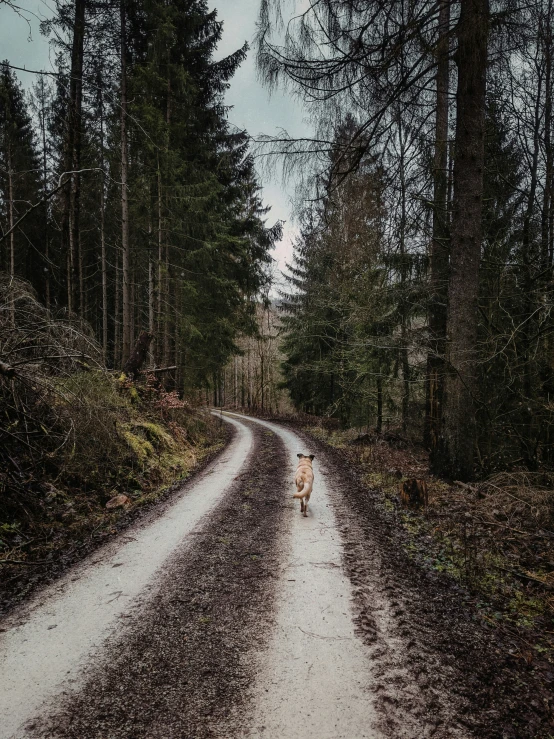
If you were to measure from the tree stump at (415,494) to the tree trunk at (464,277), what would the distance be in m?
1.05

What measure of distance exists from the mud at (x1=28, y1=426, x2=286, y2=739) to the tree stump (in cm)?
277

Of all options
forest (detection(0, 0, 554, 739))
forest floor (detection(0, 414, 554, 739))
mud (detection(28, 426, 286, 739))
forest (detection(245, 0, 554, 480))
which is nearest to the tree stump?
forest (detection(0, 0, 554, 739))

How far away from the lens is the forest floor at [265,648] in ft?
7.38

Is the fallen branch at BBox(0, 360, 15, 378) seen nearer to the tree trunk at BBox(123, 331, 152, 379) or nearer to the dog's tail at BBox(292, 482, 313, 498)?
the dog's tail at BBox(292, 482, 313, 498)

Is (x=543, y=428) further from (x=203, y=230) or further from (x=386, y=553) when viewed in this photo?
(x=203, y=230)

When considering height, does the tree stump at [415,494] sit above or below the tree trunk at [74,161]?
below

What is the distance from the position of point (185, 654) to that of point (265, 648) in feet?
2.04

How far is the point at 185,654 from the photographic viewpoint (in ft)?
9.36

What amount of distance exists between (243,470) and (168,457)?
2102 mm

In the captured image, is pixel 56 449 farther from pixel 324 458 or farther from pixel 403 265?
pixel 403 265

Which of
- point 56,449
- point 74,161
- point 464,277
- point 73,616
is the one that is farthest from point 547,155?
point 74,161

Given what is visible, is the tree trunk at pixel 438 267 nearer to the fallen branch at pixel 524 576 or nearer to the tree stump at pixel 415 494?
the tree stump at pixel 415 494

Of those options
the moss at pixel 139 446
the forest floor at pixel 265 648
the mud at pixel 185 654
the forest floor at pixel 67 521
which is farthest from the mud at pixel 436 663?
the moss at pixel 139 446

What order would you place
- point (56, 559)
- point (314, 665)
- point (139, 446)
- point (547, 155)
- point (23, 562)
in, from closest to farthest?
point (314, 665)
point (23, 562)
point (56, 559)
point (547, 155)
point (139, 446)
